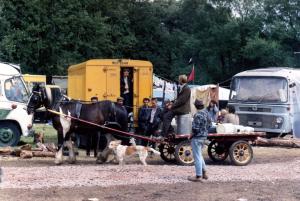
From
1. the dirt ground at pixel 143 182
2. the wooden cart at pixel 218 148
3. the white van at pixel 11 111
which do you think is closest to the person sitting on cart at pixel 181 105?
the wooden cart at pixel 218 148

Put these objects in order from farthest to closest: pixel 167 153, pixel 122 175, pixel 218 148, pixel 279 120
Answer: pixel 279 120, pixel 218 148, pixel 167 153, pixel 122 175

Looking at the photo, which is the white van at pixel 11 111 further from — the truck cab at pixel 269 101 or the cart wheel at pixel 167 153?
the truck cab at pixel 269 101

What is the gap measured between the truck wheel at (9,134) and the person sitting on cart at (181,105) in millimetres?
6716

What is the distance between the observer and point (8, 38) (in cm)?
4331

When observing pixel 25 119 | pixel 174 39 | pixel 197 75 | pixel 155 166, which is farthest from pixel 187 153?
pixel 174 39

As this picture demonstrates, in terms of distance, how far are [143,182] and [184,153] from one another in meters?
3.02

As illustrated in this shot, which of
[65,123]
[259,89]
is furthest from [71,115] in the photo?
[259,89]

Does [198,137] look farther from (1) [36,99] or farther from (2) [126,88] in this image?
(2) [126,88]

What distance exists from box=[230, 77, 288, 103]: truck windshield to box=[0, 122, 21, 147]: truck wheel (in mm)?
8689

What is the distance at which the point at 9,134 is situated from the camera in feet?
67.4

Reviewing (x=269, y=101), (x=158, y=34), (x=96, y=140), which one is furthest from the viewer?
(x=158, y=34)

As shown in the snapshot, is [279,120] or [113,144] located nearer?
[113,144]

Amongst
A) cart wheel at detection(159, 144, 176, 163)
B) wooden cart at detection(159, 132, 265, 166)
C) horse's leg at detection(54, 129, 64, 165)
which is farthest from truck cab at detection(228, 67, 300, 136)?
horse's leg at detection(54, 129, 64, 165)

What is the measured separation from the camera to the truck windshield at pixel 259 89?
2328cm
